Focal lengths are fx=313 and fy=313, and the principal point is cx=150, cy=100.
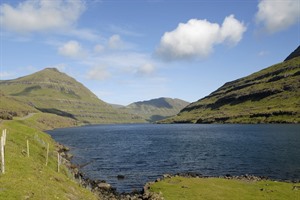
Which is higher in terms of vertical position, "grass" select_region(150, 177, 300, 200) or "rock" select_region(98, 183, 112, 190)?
"grass" select_region(150, 177, 300, 200)

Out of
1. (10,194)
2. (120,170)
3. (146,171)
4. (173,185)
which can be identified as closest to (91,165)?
(120,170)

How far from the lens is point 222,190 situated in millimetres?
49531

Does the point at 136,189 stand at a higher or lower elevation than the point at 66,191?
lower

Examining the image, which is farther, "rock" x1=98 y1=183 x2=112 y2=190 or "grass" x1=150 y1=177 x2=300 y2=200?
"rock" x1=98 y1=183 x2=112 y2=190

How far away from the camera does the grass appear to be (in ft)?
149

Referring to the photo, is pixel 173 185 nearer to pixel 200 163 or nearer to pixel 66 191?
pixel 66 191

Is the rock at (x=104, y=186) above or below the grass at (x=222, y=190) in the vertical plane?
below

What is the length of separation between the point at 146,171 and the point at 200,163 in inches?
668

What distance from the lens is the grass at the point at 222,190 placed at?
1789 inches

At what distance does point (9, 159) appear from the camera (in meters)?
44.5

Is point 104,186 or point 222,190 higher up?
point 222,190

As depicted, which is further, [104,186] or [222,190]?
[104,186]

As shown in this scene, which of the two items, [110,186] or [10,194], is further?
[110,186]

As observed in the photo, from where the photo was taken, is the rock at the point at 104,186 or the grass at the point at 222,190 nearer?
the grass at the point at 222,190
